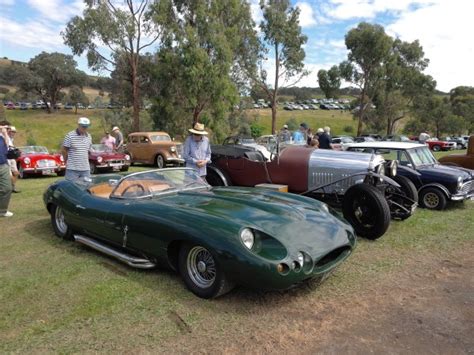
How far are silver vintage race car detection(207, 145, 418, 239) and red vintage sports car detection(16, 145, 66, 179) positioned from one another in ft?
27.3

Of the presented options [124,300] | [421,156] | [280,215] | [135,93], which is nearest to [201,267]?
[124,300]

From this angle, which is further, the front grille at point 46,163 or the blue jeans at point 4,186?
the front grille at point 46,163

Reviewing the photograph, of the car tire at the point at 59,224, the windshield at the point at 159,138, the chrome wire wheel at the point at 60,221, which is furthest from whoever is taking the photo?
the windshield at the point at 159,138

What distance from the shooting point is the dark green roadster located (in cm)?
342

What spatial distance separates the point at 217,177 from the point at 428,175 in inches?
176

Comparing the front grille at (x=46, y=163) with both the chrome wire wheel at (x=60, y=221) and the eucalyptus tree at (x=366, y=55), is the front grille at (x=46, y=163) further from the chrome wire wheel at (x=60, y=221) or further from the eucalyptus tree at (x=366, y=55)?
the eucalyptus tree at (x=366, y=55)

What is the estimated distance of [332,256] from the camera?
387 cm

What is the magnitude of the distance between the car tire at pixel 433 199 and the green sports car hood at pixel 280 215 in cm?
465

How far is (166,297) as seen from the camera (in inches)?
150

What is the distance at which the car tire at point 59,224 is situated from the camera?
5.69 m

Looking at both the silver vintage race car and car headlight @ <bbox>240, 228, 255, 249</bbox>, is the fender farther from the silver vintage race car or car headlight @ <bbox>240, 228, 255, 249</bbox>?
car headlight @ <bbox>240, 228, 255, 249</bbox>

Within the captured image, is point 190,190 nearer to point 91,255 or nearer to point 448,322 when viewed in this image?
point 91,255

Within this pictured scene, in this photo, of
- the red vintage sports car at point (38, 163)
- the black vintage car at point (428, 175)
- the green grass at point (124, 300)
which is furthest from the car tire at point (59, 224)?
the red vintage sports car at point (38, 163)

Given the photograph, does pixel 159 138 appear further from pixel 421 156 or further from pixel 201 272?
pixel 201 272
